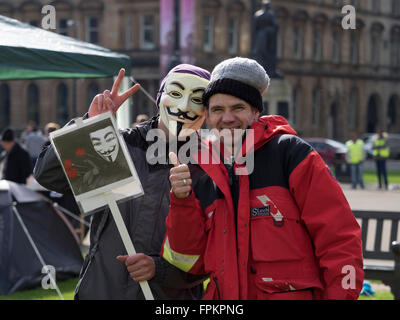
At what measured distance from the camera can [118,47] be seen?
4253 cm

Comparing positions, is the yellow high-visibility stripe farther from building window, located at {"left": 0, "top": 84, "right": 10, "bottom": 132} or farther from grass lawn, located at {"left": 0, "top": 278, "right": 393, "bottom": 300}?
building window, located at {"left": 0, "top": 84, "right": 10, "bottom": 132}

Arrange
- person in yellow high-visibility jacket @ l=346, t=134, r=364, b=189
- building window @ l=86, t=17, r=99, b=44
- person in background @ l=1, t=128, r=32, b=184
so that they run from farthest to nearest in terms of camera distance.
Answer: building window @ l=86, t=17, r=99, b=44 → person in yellow high-visibility jacket @ l=346, t=134, r=364, b=189 → person in background @ l=1, t=128, r=32, b=184

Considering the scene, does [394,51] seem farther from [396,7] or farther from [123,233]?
[123,233]

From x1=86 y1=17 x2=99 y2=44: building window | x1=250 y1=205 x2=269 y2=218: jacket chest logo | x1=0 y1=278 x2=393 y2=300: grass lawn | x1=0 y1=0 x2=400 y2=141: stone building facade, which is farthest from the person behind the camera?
x1=86 y1=17 x2=99 y2=44: building window

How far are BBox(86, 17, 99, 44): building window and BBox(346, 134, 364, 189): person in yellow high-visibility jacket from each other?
24.7 metres

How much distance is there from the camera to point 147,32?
139 feet

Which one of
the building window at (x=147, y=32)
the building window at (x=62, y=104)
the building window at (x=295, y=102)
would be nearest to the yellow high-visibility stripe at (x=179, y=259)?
the building window at (x=147, y=32)

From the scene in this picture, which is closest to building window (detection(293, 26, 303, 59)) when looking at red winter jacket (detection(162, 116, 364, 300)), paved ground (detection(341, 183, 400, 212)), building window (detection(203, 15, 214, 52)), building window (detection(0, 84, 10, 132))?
building window (detection(203, 15, 214, 52))

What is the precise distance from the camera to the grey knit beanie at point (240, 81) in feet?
9.84

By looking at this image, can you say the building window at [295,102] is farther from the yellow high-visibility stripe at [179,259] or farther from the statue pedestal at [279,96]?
the yellow high-visibility stripe at [179,259]

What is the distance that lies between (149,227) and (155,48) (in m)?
39.0

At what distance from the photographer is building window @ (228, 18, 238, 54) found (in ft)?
143

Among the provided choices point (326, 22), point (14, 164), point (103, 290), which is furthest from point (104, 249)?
point (326, 22)
